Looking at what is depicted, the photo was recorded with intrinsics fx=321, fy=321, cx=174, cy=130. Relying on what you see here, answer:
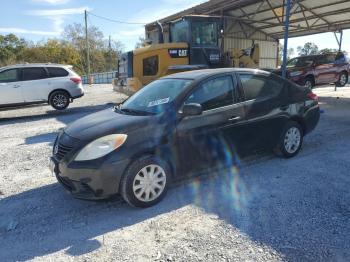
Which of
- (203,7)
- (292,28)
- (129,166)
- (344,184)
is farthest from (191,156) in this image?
(292,28)

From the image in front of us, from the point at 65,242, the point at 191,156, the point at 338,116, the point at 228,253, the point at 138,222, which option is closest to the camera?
the point at 228,253

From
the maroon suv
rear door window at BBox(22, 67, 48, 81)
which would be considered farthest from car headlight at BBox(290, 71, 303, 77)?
rear door window at BBox(22, 67, 48, 81)

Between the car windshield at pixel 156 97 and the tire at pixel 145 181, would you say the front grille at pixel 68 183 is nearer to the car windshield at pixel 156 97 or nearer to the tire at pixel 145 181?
the tire at pixel 145 181

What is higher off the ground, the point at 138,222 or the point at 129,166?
the point at 129,166

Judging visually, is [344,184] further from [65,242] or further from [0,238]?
[0,238]


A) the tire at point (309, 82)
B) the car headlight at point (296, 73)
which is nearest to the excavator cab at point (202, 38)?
the car headlight at point (296, 73)

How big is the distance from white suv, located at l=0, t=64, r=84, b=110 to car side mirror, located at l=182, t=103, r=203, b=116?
29.6ft

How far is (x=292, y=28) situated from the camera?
2128 cm

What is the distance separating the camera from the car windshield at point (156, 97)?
14.2ft

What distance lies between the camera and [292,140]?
5.50 meters

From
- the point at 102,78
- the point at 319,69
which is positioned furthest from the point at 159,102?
the point at 102,78

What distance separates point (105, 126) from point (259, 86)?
258 centimetres

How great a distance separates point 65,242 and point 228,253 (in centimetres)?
164

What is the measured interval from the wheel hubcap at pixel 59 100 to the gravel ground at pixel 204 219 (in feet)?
22.3
